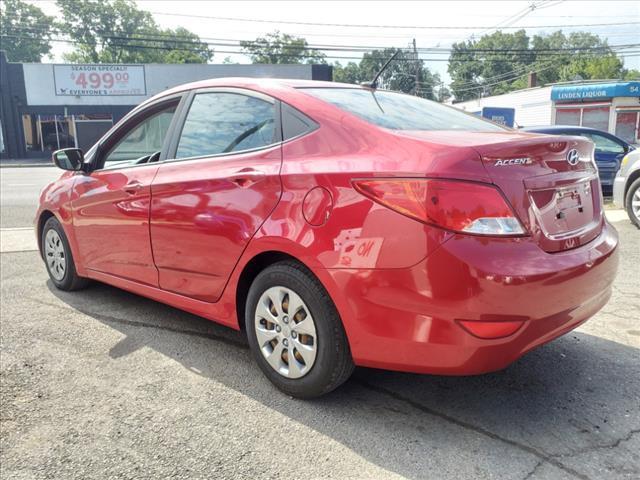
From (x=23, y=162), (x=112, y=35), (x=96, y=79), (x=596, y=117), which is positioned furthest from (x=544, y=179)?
(x=112, y=35)

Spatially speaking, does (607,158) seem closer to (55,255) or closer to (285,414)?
(55,255)

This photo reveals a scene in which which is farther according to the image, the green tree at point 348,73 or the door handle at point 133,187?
the green tree at point 348,73

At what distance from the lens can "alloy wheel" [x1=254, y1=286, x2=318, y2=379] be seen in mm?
2744

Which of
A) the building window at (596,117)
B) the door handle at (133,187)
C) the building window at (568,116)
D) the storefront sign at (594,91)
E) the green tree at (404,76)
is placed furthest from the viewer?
the green tree at (404,76)

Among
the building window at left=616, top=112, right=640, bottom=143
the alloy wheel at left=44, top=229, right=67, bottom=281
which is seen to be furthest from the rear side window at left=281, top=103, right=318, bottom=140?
the building window at left=616, top=112, right=640, bottom=143

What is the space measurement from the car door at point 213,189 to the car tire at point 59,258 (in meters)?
1.54

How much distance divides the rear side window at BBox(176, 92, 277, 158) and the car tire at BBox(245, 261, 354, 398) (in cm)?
80

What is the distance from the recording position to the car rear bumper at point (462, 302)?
2.26m

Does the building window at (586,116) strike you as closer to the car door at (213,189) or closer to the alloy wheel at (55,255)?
the alloy wheel at (55,255)

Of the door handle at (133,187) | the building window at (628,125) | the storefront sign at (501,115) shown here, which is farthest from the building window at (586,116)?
the door handle at (133,187)

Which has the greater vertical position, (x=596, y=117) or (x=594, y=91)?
(x=594, y=91)

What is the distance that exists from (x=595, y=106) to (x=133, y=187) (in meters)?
32.8

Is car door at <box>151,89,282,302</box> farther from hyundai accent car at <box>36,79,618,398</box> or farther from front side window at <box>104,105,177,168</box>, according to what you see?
front side window at <box>104,105,177,168</box>

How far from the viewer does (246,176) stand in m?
2.97
